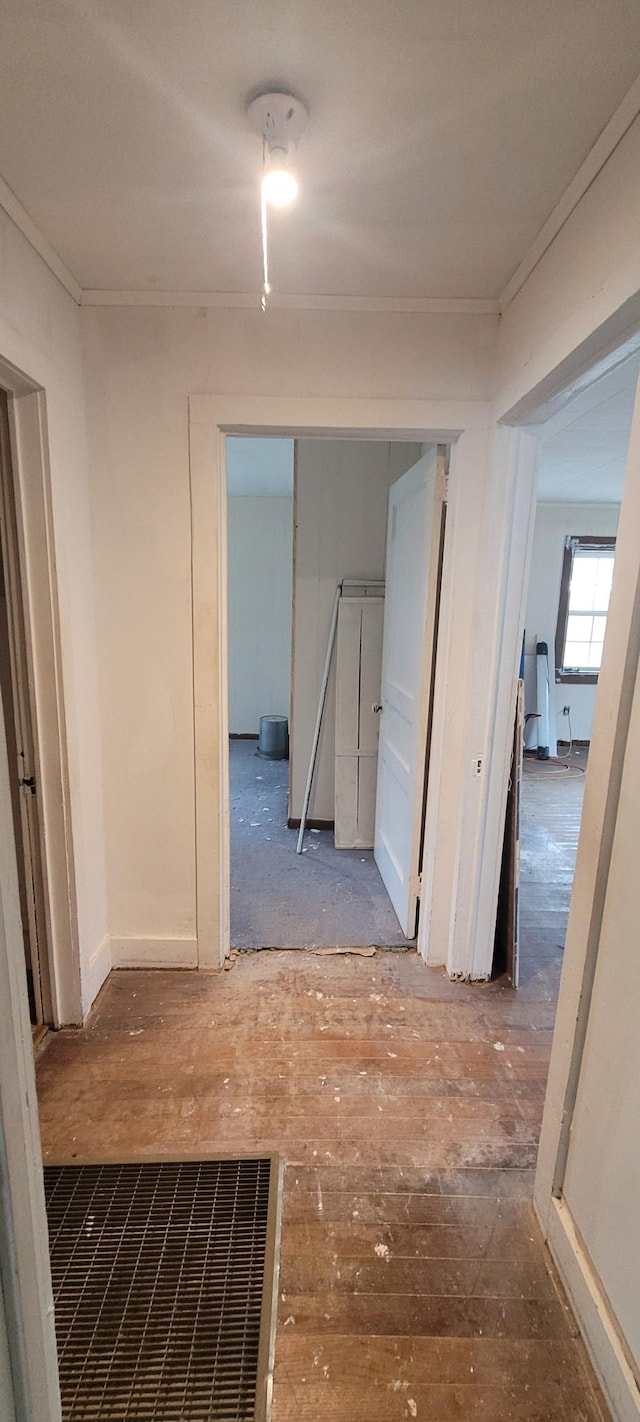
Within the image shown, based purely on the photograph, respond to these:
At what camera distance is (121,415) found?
1.95m

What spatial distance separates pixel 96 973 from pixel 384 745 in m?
1.65

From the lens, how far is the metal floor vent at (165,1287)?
1.08 metres

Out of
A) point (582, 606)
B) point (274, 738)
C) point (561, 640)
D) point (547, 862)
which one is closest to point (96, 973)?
point (547, 862)

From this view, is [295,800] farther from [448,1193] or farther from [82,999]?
[448,1193]

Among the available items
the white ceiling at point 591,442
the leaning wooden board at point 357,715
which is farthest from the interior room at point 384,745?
the leaning wooden board at point 357,715

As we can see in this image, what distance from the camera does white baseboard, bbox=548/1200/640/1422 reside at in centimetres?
104

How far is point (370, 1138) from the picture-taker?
1601 mm

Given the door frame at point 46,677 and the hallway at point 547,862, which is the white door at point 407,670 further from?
the door frame at point 46,677

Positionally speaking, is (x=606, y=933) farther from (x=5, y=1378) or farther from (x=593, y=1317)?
(x=5, y=1378)

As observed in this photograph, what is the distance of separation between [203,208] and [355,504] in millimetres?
1992

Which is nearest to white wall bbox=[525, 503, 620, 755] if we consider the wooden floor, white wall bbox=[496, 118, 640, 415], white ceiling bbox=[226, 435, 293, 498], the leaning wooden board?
white ceiling bbox=[226, 435, 293, 498]

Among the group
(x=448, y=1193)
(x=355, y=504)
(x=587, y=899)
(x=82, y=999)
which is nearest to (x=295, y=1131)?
(x=448, y=1193)

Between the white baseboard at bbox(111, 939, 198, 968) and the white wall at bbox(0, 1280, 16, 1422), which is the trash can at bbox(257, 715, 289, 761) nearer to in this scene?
the white baseboard at bbox(111, 939, 198, 968)

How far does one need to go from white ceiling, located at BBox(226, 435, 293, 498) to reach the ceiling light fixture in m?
2.10
